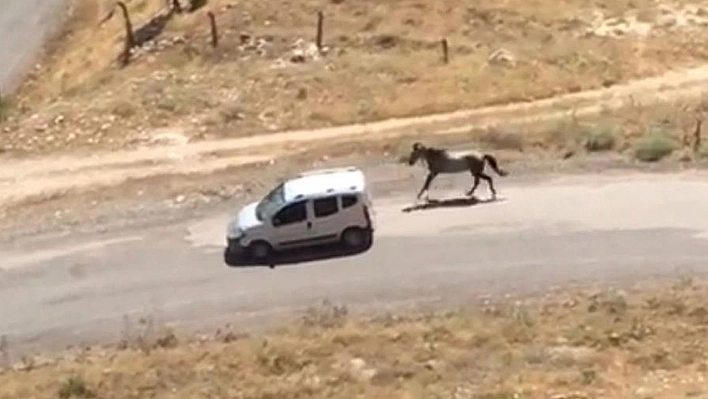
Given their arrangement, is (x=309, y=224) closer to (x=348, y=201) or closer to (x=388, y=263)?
(x=348, y=201)

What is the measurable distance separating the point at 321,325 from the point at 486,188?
6.73m

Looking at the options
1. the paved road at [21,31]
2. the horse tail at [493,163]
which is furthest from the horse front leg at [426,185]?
the paved road at [21,31]

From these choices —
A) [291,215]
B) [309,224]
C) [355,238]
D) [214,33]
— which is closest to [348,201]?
[355,238]

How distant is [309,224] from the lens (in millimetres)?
27562

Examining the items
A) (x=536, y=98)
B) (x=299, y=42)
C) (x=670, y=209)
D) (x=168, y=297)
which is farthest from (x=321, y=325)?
(x=299, y=42)

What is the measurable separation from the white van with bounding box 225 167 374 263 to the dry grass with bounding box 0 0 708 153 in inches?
361

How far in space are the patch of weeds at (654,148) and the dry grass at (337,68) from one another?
6565 millimetres

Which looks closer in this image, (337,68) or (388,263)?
(388,263)

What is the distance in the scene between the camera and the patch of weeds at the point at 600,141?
3222cm

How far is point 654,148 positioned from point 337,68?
10.6m

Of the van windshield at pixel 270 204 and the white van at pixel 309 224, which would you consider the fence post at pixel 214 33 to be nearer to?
the van windshield at pixel 270 204

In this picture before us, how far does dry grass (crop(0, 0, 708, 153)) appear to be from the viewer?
37438mm

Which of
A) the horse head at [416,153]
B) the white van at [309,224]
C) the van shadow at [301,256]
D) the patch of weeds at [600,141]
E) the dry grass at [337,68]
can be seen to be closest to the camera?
the van shadow at [301,256]

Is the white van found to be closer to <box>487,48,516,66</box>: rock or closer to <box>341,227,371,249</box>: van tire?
<box>341,227,371,249</box>: van tire
